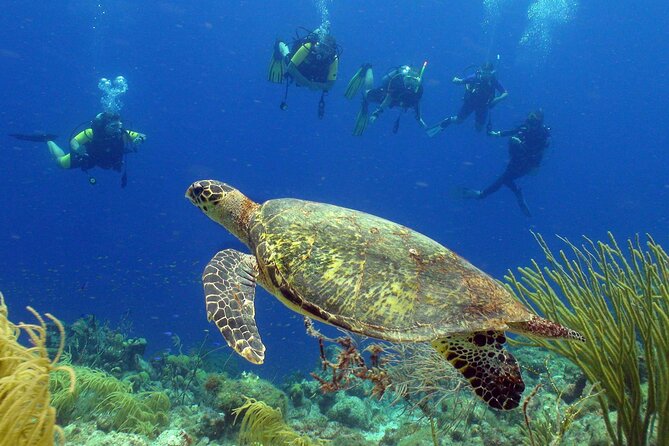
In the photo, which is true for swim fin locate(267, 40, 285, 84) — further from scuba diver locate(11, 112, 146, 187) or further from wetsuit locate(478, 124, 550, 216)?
wetsuit locate(478, 124, 550, 216)

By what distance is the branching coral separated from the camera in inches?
161

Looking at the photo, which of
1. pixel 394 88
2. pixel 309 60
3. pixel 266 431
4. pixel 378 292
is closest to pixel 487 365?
pixel 378 292

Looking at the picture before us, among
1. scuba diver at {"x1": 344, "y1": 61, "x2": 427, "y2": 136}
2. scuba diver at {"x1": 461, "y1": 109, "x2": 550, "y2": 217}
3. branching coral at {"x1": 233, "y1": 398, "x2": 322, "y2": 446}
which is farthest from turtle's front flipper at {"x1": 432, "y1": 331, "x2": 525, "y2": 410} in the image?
scuba diver at {"x1": 461, "y1": 109, "x2": 550, "y2": 217}

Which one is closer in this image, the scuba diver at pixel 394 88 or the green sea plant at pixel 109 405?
the green sea plant at pixel 109 405

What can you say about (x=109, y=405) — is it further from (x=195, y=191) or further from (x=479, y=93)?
(x=479, y=93)

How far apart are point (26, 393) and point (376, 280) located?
2.13 metres

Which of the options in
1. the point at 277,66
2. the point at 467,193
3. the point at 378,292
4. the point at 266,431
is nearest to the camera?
the point at 378,292

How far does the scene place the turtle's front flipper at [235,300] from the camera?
10.5 ft

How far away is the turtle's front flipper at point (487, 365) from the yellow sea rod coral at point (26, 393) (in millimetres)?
2249

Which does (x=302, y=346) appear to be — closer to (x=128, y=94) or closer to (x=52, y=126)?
(x=128, y=94)

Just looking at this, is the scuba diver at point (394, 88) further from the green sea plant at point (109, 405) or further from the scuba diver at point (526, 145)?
the green sea plant at point (109, 405)

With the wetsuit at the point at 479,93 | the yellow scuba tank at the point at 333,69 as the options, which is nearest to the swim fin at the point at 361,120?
the yellow scuba tank at the point at 333,69

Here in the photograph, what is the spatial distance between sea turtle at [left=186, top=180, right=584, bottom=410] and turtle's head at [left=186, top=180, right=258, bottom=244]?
493 mm

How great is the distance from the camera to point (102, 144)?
12.1 meters
